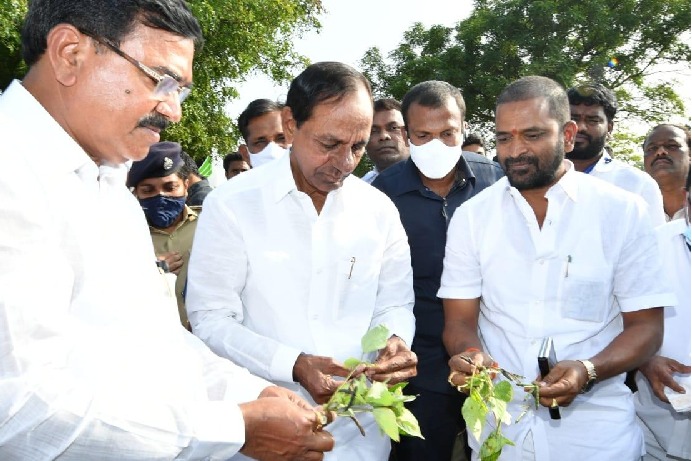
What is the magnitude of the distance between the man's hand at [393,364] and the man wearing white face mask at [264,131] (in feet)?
9.67

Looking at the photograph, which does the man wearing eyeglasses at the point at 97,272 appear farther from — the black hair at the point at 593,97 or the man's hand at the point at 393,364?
the black hair at the point at 593,97

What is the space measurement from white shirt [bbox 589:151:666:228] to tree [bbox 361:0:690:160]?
746 inches

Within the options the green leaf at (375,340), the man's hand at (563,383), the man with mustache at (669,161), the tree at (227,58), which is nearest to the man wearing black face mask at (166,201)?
the green leaf at (375,340)

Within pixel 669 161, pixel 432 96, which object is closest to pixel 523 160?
pixel 432 96

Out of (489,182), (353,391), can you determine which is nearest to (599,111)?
(489,182)

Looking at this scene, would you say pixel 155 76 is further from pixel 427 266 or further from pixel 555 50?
pixel 555 50

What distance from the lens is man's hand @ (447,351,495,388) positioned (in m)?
2.90

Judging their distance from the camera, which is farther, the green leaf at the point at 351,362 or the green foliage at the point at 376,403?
the green leaf at the point at 351,362

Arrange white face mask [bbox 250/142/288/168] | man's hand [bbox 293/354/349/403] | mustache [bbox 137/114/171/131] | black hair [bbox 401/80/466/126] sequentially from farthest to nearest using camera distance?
white face mask [bbox 250/142/288/168] → black hair [bbox 401/80/466/126] → man's hand [bbox 293/354/349/403] → mustache [bbox 137/114/171/131]

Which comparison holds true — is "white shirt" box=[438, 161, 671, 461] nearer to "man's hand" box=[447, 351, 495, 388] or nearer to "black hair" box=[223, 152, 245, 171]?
"man's hand" box=[447, 351, 495, 388]

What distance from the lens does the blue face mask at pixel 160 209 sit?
4.78m

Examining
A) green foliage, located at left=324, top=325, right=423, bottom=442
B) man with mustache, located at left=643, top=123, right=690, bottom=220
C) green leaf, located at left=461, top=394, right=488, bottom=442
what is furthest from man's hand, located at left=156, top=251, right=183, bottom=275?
man with mustache, located at left=643, top=123, right=690, bottom=220

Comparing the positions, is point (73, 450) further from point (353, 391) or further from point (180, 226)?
point (180, 226)

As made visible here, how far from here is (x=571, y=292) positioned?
3148mm
